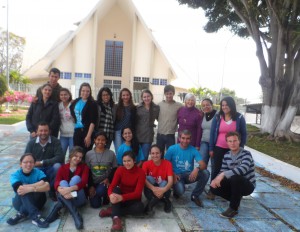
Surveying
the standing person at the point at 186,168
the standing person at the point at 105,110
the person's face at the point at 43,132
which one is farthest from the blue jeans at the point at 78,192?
the standing person at the point at 186,168

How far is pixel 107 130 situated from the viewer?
494cm

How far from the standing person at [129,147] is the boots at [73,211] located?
3.67 ft

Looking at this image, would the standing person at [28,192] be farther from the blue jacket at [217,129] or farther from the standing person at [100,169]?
the blue jacket at [217,129]

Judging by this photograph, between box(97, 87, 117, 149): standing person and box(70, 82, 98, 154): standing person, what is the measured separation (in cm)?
16

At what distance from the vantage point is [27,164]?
144 inches

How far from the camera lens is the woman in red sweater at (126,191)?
3.65m

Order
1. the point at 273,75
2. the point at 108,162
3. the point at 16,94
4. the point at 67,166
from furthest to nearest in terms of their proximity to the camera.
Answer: the point at 16,94 → the point at 273,75 → the point at 108,162 → the point at 67,166

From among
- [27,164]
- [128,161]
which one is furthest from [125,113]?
[27,164]

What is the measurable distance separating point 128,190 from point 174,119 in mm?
1710

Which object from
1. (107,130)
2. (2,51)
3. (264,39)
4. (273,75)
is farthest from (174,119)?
(2,51)

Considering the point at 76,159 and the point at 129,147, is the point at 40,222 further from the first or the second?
the point at 129,147

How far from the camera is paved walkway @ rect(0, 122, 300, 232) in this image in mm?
3562

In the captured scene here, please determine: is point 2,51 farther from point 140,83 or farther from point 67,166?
point 67,166

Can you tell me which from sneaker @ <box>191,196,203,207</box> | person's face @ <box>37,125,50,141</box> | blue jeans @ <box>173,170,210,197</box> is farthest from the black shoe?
person's face @ <box>37,125,50,141</box>
